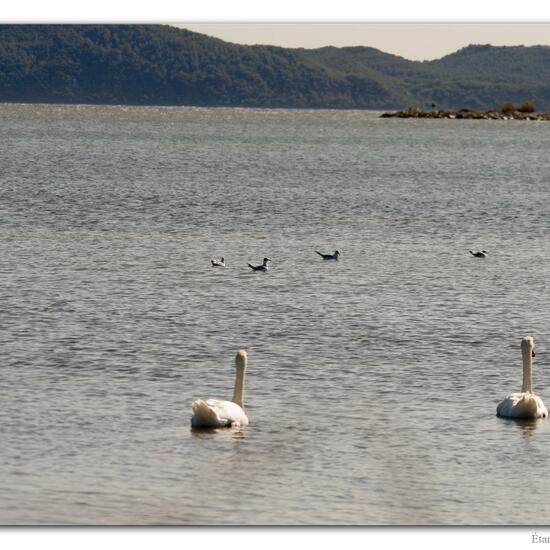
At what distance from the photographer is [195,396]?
25.6 m

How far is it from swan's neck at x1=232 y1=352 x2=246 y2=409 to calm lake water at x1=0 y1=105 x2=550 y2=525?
1.36ft

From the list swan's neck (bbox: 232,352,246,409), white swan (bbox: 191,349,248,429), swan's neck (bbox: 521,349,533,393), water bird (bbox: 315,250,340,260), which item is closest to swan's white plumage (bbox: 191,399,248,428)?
white swan (bbox: 191,349,248,429)

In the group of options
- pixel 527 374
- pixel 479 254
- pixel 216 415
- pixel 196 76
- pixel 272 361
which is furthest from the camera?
pixel 196 76

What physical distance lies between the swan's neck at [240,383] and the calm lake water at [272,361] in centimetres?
41

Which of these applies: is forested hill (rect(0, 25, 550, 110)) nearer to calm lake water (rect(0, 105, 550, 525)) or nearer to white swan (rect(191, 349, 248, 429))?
calm lake water (rect(0, 105, 550, 525))

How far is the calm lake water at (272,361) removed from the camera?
766 inches

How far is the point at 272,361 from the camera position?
28891mm

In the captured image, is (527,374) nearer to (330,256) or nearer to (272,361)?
(272,361)

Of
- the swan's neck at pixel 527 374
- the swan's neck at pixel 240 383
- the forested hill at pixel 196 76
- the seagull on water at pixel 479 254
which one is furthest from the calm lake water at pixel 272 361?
the forested hill at pixel 196 76

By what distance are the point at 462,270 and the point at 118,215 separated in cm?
2121

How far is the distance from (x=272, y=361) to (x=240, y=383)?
5.25 metres

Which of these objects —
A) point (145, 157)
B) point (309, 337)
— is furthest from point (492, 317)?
point (145, 157)

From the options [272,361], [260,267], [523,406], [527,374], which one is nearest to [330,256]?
[260,267]
